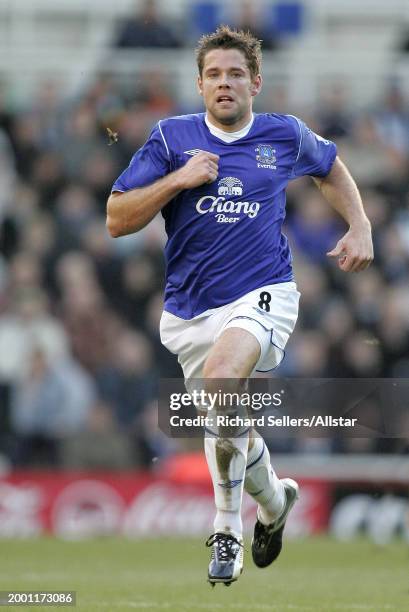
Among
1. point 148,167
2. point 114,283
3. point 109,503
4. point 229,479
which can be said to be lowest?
point 109,503

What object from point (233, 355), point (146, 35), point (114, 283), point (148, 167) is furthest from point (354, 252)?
point (146, 35)

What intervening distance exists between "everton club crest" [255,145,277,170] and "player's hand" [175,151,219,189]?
1.45ft

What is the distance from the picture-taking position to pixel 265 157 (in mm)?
8805

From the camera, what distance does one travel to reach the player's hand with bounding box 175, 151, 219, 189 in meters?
8.26

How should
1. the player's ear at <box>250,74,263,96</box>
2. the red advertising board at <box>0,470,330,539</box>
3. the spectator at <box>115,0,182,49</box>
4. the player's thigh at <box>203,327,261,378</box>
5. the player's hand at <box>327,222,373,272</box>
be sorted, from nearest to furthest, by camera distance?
the player's thigh at <box>203,327,261,378</box> → the player's hand at <box>327,222,373,272</box> → the player's ear at <box>250,74,263,96</box> → the red advertising board at <box>0,470,330,539</box> → the spectator at <box>115,0,182,49</box>

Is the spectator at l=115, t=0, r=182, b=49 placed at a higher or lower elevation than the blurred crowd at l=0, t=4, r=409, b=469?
higher

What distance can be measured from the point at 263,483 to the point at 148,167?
2.01 meters

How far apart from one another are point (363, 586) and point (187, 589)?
133 cm

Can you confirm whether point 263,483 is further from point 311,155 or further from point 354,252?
point 311,155

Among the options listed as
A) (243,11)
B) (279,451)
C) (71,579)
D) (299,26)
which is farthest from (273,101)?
(71,579)

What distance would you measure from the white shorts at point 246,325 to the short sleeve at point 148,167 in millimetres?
860

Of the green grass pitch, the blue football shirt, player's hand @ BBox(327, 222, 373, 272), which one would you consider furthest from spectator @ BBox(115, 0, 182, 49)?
player's hand @ BBox(327, 222, 373, 272)

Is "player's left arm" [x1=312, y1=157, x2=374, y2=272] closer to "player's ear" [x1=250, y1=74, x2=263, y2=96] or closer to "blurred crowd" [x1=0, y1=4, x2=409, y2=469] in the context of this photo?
"player's ear" [x1=250, y1=74, x2=263, y2=96]

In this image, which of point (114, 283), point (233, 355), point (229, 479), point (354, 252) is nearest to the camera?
point (233, 355)
